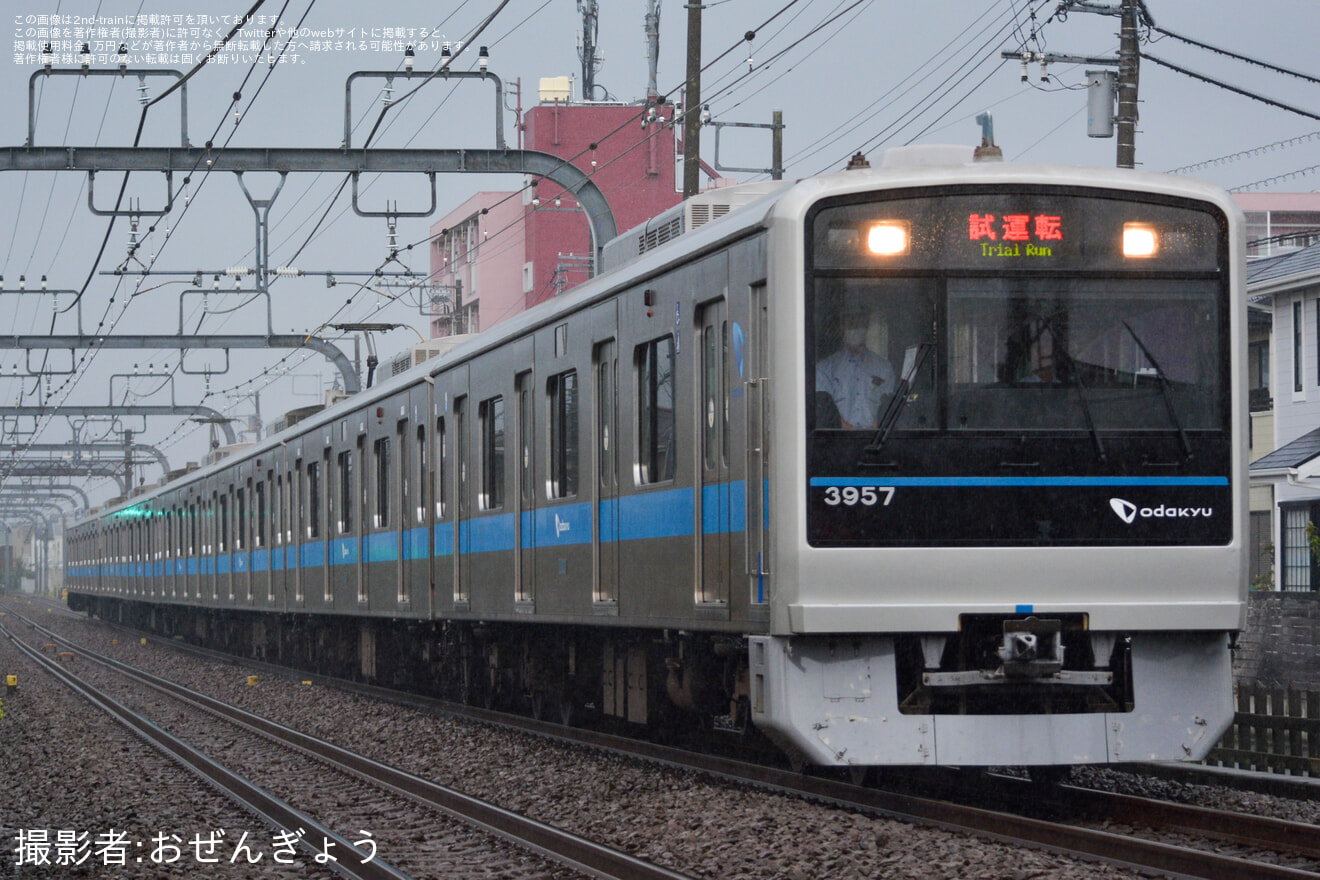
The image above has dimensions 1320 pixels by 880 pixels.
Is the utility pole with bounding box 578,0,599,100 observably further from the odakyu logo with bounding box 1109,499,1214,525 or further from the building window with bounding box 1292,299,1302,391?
the odakyu logo with bounding box 1109,499,1214,525

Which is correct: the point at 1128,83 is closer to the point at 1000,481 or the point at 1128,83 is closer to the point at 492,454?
the point at 492,454

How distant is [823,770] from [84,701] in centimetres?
1179

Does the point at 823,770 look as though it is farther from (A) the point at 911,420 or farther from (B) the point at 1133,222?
(B) the point at 1133,222

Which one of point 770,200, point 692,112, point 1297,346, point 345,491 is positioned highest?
point 692,112

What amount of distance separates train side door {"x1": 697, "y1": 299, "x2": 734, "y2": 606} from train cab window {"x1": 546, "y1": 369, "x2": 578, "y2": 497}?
2.35m

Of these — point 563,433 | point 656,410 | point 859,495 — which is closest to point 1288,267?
point 563,433

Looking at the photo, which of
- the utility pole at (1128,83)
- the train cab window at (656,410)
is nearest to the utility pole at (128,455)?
the utility pole at (1128,83)

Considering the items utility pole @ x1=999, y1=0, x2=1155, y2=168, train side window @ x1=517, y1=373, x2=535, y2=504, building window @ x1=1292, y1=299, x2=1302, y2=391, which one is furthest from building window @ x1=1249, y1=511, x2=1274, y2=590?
train side window @ x1=517, y1=373, x2=535, y2=504

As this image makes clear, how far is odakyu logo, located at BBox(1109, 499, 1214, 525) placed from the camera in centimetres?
825

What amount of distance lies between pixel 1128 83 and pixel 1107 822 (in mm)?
9898

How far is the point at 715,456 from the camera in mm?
9250

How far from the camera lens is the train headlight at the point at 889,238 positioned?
8.34 metres

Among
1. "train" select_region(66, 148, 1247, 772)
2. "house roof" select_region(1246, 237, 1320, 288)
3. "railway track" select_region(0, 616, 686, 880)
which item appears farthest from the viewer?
"house roof" select_region(1246, 237, 1320, 288)

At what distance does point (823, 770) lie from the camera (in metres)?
10.1
